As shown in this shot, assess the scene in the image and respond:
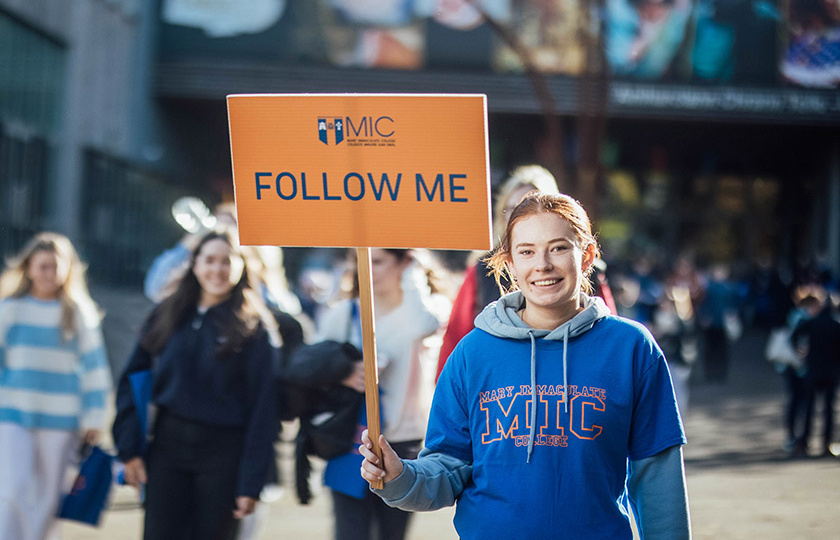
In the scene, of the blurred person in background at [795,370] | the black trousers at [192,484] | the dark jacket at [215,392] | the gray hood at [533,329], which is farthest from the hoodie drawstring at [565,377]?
the blurred person in background at [795,370]

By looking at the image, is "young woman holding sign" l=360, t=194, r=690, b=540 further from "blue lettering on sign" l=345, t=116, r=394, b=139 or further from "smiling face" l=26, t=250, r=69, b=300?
"smiling face" l=26, t=250, r=69, b=300

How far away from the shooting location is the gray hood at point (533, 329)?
9.21 feet

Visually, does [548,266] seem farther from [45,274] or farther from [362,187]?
[45,274]

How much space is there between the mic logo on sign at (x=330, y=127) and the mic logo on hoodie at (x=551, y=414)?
0.82m

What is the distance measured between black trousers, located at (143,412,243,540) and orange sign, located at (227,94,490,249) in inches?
70.9

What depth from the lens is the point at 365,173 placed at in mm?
2992

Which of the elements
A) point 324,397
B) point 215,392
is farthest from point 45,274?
point 324,397

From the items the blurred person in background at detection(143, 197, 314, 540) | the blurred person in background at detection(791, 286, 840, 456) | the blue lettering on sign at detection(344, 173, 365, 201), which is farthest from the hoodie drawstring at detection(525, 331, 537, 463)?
the blurred person in background at detection(791, 286, 840, 456)

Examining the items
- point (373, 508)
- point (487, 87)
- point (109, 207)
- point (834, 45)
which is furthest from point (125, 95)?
point (373, 508)

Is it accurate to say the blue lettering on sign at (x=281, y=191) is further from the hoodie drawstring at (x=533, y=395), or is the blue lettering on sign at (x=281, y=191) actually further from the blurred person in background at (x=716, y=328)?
the blurred person in background at (x=716, y=328)

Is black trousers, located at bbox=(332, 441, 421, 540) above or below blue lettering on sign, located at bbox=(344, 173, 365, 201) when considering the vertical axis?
below

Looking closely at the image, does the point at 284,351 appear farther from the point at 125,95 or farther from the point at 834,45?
the point at 834,45

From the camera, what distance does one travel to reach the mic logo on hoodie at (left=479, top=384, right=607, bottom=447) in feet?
9.12

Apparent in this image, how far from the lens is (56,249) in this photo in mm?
5926
